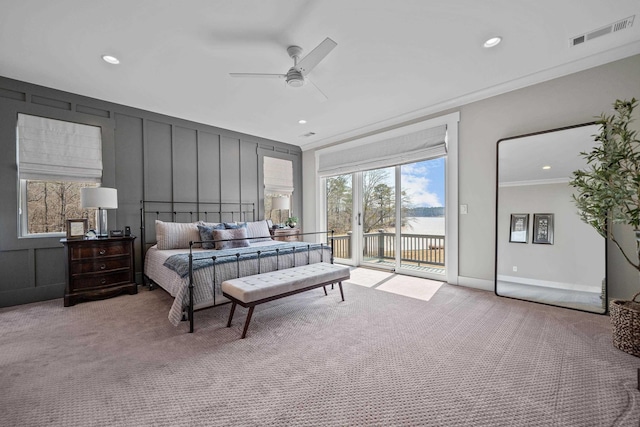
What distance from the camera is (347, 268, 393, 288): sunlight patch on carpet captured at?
4227mm

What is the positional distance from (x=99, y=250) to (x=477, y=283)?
5.21 metres

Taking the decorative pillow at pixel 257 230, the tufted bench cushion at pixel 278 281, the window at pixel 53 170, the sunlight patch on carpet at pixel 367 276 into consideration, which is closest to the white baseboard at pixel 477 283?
the sunlight patch on carpet at pixel 367 276

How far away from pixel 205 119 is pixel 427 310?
4.57m

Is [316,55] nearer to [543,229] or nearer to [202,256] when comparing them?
[202,256]

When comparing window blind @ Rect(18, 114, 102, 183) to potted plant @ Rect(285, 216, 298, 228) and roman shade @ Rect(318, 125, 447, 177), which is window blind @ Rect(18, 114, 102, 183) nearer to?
potted plant @ Rect(285, 216, 298, 228)

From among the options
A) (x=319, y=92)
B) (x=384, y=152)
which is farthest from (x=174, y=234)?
(x=384, y=152)

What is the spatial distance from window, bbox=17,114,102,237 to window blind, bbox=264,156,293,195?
9.42 feet

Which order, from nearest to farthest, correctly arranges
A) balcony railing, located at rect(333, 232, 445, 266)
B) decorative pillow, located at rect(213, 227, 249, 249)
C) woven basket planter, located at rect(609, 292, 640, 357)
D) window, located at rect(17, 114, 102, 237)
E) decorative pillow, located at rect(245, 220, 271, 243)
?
woven basket planter, located at rect(609, 292, 640, 357), window, located at rect(17, 114, 102, 237), decorative pillow, located at rect(213, 227, 249, 249), balcony railing, located at rect(333, 232, 445, 266), decorative pillow, located at rect(245, 220, 271, 243)

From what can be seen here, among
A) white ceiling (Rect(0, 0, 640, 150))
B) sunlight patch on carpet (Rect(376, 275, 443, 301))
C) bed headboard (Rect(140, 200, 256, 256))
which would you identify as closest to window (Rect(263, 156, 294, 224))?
bed headboard (Rect(140, 200, 256, 256))

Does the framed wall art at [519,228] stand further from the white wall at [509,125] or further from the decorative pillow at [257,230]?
the decorative pillow at [257,230]

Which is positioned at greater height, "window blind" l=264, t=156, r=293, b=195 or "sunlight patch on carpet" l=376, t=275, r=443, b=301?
"window blind" l=264, t=156, r=293, b=195

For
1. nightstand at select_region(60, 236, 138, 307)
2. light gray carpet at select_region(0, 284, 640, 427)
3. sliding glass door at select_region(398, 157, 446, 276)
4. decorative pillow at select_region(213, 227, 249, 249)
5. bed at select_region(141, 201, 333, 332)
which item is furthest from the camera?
sliding glass door at select_region(398, 157, 446, 276)

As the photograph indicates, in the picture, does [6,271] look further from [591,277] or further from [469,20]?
[591,277]

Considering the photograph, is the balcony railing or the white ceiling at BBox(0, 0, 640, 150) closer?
the white ceiling at BBox(0, 0, 640, 150)
